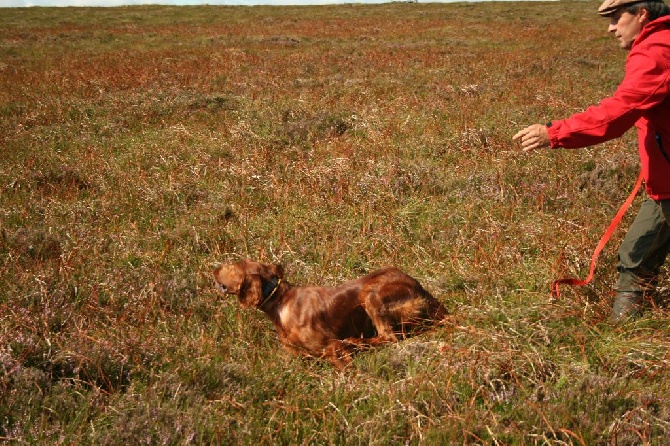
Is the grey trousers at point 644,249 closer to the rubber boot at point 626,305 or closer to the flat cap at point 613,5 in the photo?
the rubber boot at point 626,305

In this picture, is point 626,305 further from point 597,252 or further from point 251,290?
point 251,290

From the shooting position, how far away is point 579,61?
15617mm

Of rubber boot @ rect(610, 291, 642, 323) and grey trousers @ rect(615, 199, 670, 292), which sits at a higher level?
grey trousers @ rect(615, 199, 670, 292)

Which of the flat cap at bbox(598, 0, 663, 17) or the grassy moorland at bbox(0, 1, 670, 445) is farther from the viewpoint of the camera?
the flat cap at bbox(598, 0, 663, 17)

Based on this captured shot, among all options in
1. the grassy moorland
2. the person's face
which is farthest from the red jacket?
the grassy moorland

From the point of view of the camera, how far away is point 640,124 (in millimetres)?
3609

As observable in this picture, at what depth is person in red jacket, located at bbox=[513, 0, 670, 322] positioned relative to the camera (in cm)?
307

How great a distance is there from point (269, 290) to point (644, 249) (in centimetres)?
245

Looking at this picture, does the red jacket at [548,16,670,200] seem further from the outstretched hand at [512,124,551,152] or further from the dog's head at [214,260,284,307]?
the dog's head at [214,260,284,307]

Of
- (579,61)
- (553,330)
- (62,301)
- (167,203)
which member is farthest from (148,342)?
(579,61)

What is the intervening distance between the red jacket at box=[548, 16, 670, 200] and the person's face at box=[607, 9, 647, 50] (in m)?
0.15

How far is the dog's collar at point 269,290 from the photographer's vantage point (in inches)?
150

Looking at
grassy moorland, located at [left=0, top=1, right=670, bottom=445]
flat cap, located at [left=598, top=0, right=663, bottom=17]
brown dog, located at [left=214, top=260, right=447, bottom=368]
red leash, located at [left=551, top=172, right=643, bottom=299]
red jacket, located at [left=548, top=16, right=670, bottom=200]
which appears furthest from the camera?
red leash, located at [left=551, top=172, right=643, bottom=299]

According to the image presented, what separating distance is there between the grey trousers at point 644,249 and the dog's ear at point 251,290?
2.38 meters
